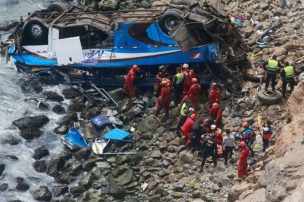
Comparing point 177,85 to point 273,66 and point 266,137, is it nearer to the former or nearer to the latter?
point 273,66

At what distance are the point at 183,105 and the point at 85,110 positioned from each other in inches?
Result: 142

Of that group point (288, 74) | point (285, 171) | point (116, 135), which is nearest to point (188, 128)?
point (116, 135)

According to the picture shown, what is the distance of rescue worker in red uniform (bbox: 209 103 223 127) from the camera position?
48.8 ft

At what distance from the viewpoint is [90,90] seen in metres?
17.8

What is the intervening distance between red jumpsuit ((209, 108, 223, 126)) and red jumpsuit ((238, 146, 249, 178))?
7.16ft

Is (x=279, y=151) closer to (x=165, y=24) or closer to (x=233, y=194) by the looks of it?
(x=233, y=194)

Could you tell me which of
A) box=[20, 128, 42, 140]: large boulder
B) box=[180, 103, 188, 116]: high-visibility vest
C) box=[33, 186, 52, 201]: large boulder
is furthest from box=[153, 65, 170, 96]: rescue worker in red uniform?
box=[33, 186, 52, 201]: large boulder

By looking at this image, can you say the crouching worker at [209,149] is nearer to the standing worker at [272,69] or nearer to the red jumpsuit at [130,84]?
the standing worker at [272,69]

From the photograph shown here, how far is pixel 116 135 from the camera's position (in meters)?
15.5

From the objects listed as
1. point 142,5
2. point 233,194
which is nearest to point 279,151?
point 233,194

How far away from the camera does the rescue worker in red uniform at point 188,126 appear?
14.5m

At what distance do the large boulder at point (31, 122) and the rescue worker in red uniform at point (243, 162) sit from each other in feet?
21.3

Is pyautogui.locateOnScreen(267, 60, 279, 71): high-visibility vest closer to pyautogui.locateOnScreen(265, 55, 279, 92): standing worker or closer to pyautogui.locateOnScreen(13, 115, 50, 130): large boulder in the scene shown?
pyautogui.locateOnScreen(265, 55, 279, 92): standing worker

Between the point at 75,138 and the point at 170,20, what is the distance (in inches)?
176
